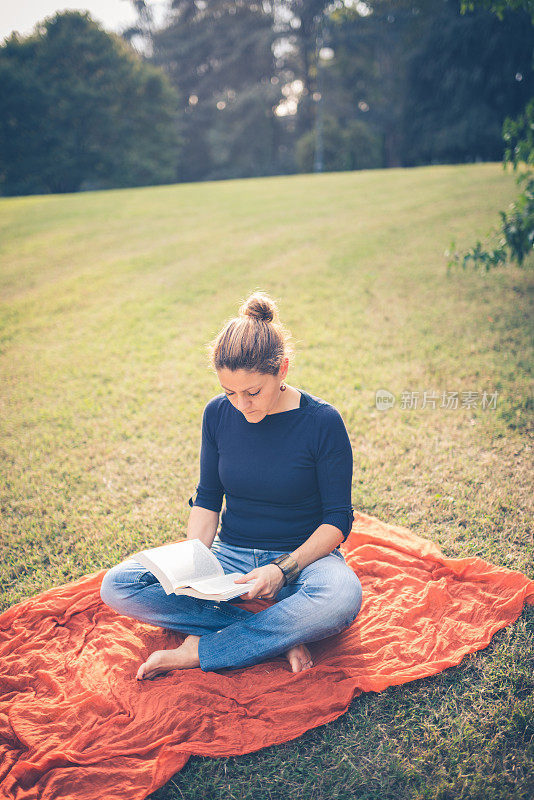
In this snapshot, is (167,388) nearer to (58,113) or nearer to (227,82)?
(58,113)

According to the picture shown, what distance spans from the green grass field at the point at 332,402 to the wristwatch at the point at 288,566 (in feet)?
2.02

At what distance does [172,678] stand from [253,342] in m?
1.63

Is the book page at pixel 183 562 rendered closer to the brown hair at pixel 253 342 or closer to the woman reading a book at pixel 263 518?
the woman reading a book at pixel 263 518

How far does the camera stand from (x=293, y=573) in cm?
246

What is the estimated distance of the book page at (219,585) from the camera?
2.27m

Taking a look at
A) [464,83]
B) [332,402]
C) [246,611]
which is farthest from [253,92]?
[246,611]

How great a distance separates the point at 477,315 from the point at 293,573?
565 centimetres

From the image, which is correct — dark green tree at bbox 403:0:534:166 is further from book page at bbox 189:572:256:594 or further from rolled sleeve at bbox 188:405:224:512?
book page at bbox 189:572:256:594

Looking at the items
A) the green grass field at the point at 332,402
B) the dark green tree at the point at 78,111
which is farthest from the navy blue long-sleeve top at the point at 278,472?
the dark green tree at the point at 78,111

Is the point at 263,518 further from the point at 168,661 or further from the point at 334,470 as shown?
the point at 168,661

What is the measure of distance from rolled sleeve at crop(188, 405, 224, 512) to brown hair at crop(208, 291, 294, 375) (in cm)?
48

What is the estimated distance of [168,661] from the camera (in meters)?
2.49

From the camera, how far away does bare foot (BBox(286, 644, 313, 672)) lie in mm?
2492
